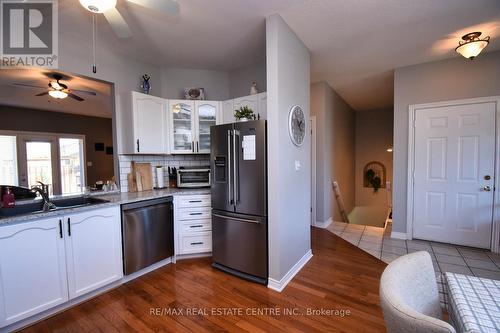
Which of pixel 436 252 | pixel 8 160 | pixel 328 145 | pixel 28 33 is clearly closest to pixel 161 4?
pixel 28 33

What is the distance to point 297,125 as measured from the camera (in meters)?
2.56

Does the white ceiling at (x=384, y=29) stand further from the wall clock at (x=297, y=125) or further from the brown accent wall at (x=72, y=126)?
the brown accent wall at (x=72, y=126)

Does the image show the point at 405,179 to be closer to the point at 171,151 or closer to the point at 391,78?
the point at 391,78

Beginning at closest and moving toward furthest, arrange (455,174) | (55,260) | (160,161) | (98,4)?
(98,4), (55,260), (455,174), (160,161)

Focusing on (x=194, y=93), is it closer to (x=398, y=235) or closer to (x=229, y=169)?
(x=229, y=169)

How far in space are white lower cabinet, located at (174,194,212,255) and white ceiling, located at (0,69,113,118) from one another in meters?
1.66

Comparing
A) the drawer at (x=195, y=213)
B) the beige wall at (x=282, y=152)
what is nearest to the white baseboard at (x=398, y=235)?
the beige wall at (x=282, y=152)

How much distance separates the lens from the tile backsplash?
3.02 meters

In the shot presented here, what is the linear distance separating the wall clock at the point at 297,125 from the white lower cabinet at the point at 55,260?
1971mm

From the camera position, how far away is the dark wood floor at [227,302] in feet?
5.91

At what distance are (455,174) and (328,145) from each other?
6.21 feet

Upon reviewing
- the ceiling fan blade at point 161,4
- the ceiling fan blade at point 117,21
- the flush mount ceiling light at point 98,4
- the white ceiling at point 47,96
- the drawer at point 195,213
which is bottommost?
the drawer at point 195,213

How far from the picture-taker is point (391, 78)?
3908 mm

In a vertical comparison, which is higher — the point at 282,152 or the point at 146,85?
the point at 146,85
